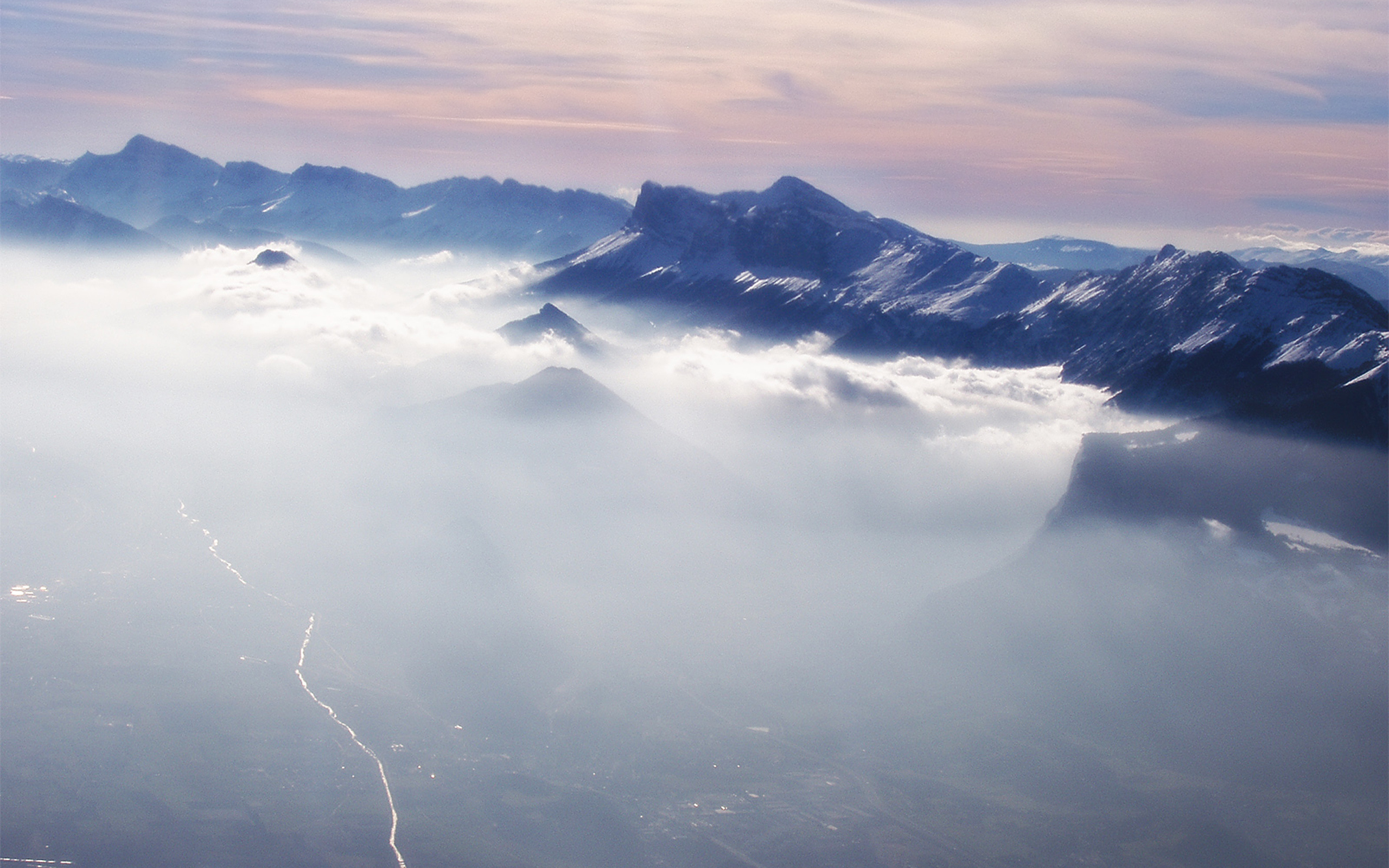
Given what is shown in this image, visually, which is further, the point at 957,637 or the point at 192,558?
the point at 192,558

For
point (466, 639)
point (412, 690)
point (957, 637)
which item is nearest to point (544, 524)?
point (466, 639)

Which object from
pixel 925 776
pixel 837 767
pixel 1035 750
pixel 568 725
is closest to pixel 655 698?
pixel 568 725

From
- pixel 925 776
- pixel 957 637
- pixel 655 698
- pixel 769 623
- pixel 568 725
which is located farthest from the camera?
pixel 769 623

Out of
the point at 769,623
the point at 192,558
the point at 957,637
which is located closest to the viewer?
the point at 957,637

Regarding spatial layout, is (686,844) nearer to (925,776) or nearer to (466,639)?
(925,776)

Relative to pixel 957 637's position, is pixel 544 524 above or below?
below

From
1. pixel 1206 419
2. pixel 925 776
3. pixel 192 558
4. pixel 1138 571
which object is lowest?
pixel 192 558

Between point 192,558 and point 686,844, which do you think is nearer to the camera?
point 686,844

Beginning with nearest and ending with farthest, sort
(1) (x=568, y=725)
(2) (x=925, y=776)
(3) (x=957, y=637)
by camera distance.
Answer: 1. (2) (x=925, y=776)
2. (1) (x=568, y=725)
3. (3) (x=957, y=637)

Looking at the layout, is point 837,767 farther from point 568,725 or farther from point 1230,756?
point 1230,756
